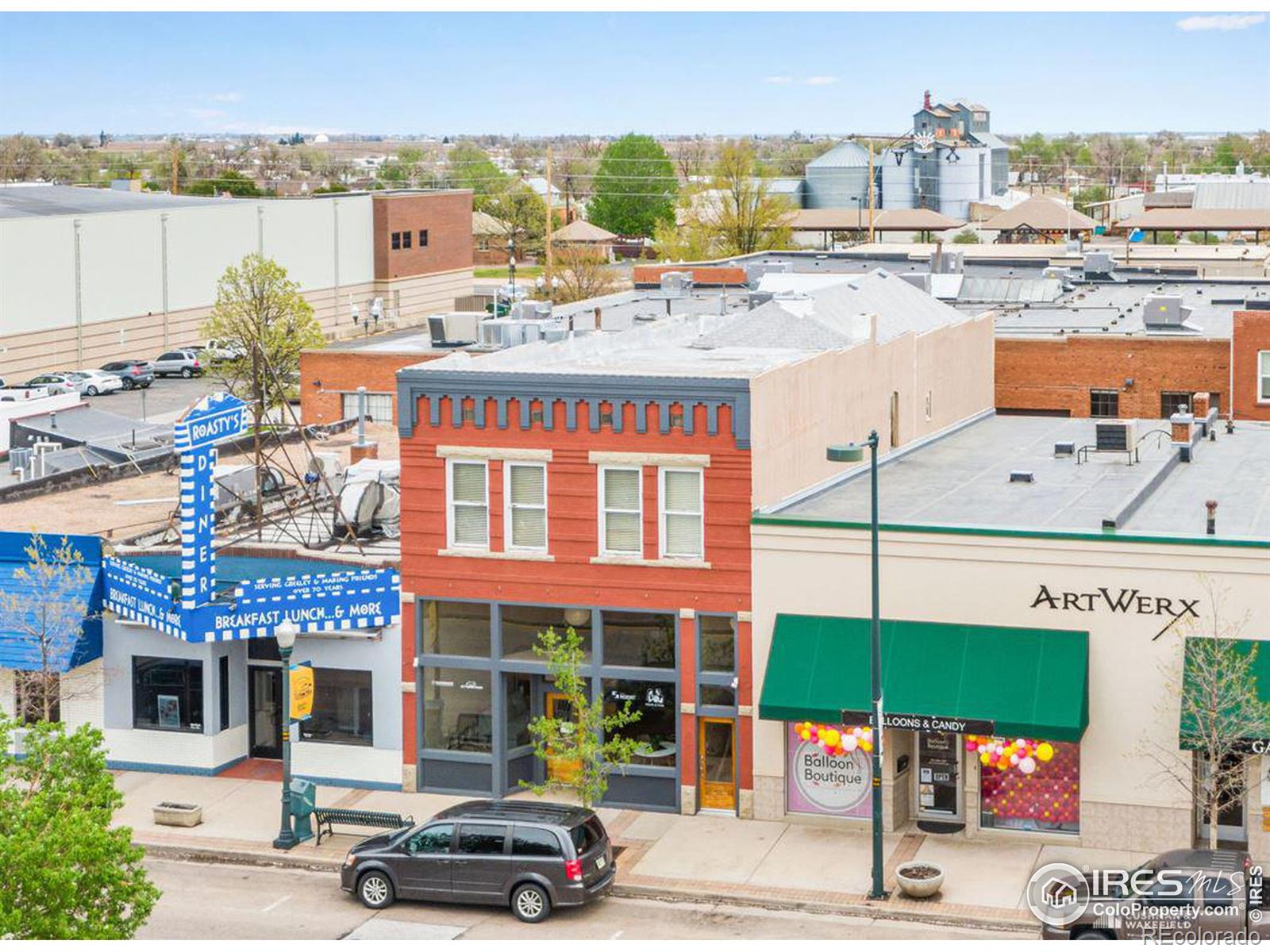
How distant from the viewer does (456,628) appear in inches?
1607

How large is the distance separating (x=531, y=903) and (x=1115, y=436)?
64.3 feet

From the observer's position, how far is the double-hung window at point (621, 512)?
39.4m

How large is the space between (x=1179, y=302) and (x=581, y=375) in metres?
28.1

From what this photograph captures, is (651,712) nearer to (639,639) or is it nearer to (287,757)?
(639,639)

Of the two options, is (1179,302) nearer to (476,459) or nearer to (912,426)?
(912,426)

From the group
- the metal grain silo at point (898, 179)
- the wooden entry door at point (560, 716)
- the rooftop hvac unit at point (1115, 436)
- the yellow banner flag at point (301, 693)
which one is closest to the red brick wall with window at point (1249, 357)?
the rooftop hvac unit at point (1115, 436)

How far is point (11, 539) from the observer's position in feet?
140

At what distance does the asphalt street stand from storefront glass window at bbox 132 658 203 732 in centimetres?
726

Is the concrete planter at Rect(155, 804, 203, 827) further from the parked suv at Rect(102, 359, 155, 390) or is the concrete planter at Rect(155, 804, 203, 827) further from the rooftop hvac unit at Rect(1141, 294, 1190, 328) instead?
the parked suv at Rect(102, 359, 155, 390)

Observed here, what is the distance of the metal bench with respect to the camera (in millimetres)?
37500

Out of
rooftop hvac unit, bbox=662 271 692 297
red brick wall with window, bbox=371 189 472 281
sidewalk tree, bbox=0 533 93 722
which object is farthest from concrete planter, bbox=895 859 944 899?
red brick wall with window, bbox=371 189 472 281

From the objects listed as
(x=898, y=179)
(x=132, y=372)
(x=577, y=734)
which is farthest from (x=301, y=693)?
(x=898, y=179)

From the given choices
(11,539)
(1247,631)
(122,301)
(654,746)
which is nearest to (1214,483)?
(1247,631)

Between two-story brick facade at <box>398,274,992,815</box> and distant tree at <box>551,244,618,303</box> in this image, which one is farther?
distant tree at <box>551,244,618,303</box>
